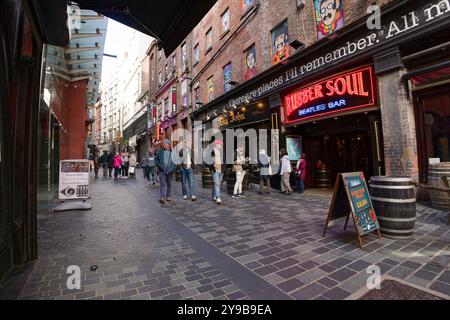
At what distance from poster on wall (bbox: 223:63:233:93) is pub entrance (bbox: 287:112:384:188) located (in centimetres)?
566

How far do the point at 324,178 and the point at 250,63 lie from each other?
22.3ft

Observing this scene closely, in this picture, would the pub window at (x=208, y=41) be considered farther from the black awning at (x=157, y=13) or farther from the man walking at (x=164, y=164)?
the black awning at (x=157, y=13)

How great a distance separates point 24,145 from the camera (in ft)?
9.69

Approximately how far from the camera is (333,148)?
9.91 meters

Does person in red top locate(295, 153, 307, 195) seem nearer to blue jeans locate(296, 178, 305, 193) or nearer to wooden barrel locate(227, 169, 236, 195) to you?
blue jeans locate(296, 178, 305, 193)

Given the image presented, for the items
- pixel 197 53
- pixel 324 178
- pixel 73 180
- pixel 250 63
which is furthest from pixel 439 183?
pixel 197 53

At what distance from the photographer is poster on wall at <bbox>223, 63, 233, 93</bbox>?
45.3ft

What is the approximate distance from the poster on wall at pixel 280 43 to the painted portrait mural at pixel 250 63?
4.67ft

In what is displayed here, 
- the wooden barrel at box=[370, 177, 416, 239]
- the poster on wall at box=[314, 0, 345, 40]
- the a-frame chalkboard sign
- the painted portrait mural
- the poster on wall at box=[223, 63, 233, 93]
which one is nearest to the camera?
the a-frame chalkboard sign

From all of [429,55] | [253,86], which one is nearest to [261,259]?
[429,55]

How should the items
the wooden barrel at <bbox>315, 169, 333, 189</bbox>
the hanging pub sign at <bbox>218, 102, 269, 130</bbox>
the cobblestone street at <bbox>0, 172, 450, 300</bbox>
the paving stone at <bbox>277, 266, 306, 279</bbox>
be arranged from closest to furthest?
1. the cobblestone street at <bbox>0, 172, 450, 300</bbox>
2. the paving stone at <bbox>277, 266, 306, 279</bbox>
3. the wooden barrel at <bbox>315, 169, 333, 189</bbox>
4. the hanging pub sign at <bbox>218, 102, 269, 130</bbox>

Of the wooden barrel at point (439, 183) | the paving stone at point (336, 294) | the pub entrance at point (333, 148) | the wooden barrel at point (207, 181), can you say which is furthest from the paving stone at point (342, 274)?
the wooden barrel at point (207, 181)

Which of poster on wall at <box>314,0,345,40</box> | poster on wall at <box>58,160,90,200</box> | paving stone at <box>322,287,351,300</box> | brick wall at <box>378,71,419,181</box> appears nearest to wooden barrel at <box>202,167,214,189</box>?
poster on wall at <box>58,160,90,200</box>
